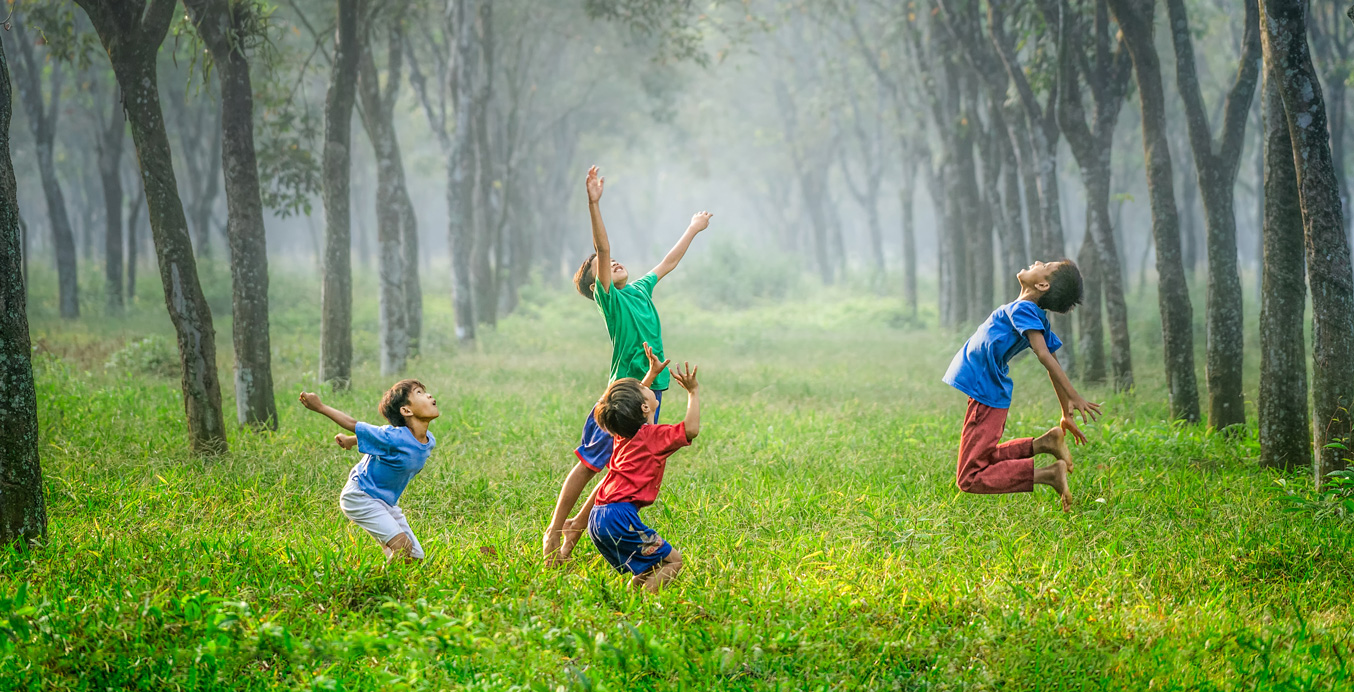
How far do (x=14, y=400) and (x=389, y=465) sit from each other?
73.6 inches

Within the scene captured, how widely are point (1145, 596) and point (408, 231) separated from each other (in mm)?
13966

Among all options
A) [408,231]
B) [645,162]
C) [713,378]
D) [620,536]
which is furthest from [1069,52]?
[645,162]

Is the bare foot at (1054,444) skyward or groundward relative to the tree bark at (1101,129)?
groundward

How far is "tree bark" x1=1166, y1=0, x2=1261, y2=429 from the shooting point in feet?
25.2

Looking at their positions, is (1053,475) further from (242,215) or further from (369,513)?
(242,215)

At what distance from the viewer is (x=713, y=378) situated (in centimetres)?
1299

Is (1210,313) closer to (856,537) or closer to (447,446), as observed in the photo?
(856,537)

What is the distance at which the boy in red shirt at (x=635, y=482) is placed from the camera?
13.8 feet

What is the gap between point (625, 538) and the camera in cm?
421

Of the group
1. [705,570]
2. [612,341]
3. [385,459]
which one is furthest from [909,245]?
[385,459]

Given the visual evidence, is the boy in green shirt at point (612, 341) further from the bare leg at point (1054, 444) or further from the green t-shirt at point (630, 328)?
the bare leg at point (1054, 444)

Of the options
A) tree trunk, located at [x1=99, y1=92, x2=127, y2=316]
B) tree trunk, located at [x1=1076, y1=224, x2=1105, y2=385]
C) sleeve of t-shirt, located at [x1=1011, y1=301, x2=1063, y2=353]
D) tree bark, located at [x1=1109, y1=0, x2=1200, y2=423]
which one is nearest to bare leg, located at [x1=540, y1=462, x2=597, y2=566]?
sleeve of t-shirt, located at [x1=1011, y1=301, x2=1063, y2=353]

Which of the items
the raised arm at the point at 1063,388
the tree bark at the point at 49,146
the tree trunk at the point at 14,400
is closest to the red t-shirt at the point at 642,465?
the raised arm at the point at 1063,388

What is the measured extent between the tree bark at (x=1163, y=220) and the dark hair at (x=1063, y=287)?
147 inches
